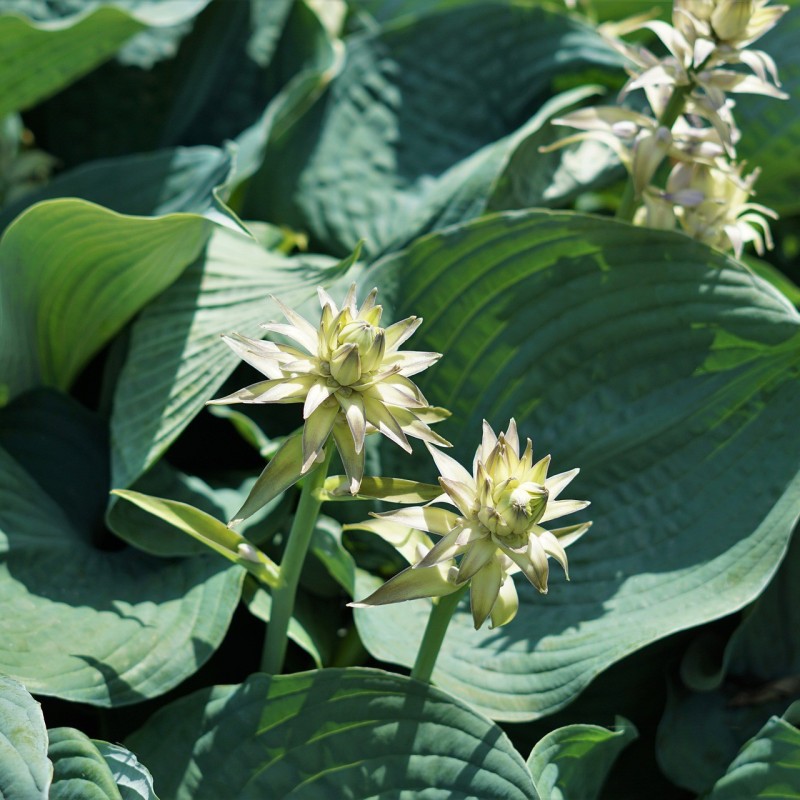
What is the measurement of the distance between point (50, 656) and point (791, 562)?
0.55m

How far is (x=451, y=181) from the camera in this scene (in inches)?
35.3

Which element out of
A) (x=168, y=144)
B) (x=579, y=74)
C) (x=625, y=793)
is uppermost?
(x=579, y=74)

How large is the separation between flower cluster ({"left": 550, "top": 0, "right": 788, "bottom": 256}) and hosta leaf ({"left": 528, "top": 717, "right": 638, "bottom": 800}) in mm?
346

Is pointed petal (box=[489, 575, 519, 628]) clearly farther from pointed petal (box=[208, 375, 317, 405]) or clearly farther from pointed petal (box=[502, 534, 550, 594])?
pointed petal (box=[208, 375, 317, 405])

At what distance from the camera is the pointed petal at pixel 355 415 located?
47 cm

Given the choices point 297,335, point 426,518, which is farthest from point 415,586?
point 297,335

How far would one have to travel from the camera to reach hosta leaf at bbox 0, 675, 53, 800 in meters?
0.50

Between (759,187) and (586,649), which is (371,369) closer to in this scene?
(586,649)

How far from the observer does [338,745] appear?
0.60 meters

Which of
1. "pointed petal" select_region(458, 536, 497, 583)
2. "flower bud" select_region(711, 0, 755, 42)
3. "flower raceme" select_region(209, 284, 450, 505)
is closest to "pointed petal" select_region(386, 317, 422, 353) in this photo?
"flower raceme" select_region(209, 284, 450, 505)

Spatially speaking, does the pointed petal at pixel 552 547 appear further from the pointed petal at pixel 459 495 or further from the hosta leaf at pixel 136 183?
the hosta leaf at pixel 136 183

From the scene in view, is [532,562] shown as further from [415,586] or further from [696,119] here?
[696,119]

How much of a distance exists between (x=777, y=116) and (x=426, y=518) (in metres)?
0.65

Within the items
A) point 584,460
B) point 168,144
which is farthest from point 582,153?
point 168,144
